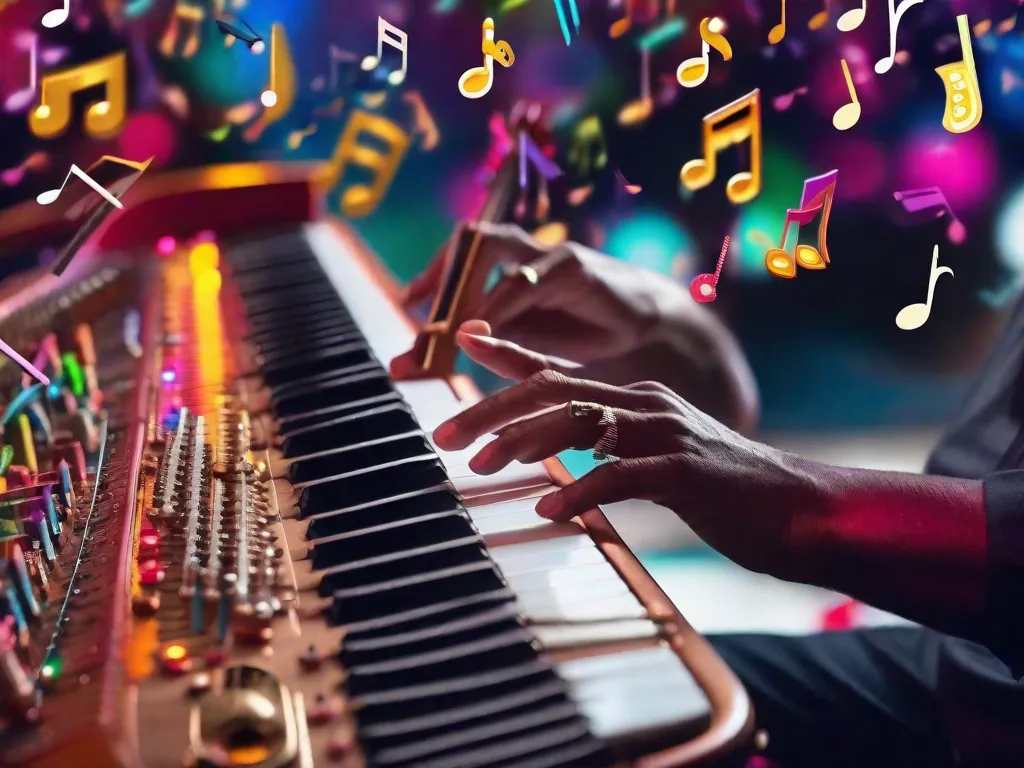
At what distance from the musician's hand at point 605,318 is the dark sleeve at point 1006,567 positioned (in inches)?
21.9

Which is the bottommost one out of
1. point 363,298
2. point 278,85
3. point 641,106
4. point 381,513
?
point 381,513

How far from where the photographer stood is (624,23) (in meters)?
1.62

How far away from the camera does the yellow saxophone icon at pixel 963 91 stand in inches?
42.1

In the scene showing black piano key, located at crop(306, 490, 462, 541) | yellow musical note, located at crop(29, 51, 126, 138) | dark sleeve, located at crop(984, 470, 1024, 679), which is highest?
yellow musical note, located at crop(29, 51, 126, 138)

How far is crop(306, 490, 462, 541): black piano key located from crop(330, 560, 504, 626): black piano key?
0.09m

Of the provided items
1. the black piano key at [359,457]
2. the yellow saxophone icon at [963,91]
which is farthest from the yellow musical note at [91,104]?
the yellow saxophone icon at [963,91]

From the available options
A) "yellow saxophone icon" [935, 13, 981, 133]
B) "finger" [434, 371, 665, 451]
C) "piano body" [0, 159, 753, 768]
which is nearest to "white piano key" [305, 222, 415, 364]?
"piano body" [0, 159, 753, 768]

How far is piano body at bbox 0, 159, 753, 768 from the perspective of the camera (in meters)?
0.57

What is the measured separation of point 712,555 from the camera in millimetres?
1939

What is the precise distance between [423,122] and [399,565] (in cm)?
163

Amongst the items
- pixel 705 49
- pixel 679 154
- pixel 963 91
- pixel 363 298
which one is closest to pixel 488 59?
pixel 705 49

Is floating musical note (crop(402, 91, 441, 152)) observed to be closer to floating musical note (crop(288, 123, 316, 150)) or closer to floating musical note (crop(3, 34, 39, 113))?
floating musical note (crop(288, 123, 316, 150))

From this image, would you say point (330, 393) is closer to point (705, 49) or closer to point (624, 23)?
point (705, 49)

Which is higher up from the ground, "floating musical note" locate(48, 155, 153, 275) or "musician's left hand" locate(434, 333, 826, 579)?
"floating musical note" locate(48, 155, 153, 275)
